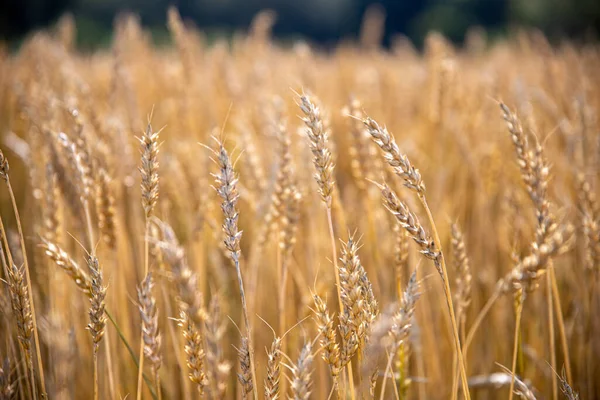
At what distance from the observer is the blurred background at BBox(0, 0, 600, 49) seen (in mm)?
19484

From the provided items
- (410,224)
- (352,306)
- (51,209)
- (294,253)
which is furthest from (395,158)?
(294,253)

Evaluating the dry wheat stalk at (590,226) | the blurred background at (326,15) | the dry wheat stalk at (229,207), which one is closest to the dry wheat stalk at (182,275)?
the dry wheat stalk at (229,207)

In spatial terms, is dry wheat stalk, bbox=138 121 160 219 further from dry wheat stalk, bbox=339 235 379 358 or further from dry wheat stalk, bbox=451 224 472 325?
dry wheat stalk, bbox=451 224 472 325

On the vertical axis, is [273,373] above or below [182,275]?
below

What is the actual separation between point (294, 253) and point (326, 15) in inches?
1329

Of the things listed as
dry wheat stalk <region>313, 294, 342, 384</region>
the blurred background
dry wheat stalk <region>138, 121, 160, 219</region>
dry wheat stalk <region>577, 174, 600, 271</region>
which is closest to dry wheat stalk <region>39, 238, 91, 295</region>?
dry wheat stalk <region>138, 121, 160, 219</region>

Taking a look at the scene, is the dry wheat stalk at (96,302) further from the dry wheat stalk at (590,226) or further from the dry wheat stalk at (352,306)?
the dry wheat stalk at (590,226)

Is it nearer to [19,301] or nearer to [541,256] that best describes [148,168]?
[19,301]

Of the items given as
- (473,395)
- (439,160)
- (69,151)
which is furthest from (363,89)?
(69,151)

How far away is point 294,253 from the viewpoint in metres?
1.35

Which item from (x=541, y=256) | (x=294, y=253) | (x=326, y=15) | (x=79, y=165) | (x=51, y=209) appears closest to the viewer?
(x=541, y=256)

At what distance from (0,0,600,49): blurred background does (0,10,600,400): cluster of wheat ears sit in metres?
18.1

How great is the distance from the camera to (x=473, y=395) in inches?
47.7

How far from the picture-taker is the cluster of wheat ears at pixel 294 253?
0.57m
